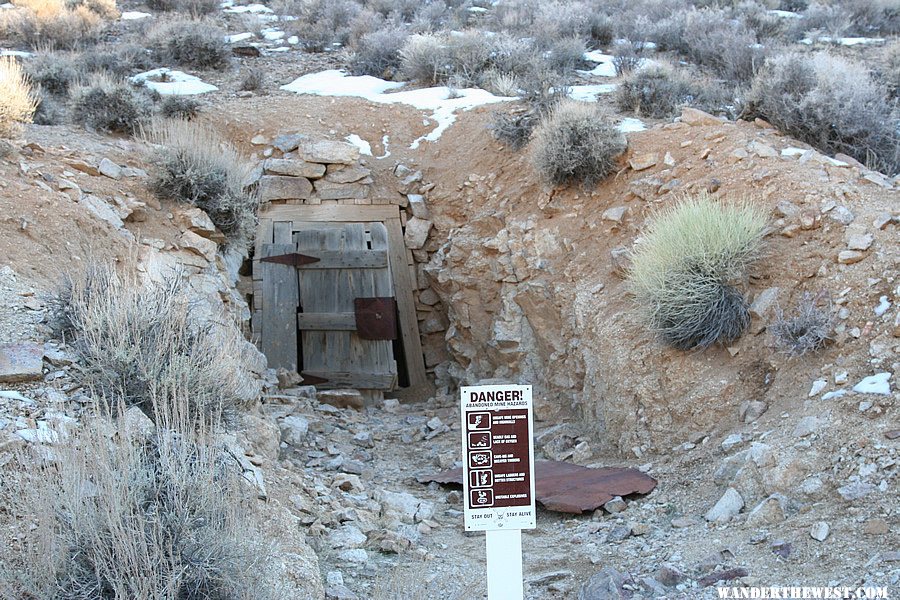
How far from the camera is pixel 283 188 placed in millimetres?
10180

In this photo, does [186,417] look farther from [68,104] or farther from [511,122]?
[68,104]

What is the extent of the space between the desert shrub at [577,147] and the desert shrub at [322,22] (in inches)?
282

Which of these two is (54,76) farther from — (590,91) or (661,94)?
(661,94)

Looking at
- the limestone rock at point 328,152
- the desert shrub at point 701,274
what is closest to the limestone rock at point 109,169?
the limestone rock at point 328,152

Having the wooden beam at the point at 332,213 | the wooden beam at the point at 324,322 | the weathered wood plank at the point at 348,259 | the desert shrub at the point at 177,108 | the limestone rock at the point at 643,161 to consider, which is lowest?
the wooden beam at the point at 324,322

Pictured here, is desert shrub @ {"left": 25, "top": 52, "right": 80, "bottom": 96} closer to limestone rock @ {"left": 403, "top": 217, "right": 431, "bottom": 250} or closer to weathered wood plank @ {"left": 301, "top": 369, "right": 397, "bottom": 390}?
limestone rock @ {"left": 403, "top": 217, "right": 431, "bottom": 250}

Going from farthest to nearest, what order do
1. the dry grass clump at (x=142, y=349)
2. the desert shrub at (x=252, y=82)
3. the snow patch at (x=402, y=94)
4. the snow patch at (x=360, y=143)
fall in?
1. the desert shrub at (x=252, y=82)
2. the snow patch at (x=402, y=94)
3. the snow patch at (x=360, y=143)
4. the dry grass clump at (x=142, y=349)

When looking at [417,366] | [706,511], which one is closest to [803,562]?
[706,511]

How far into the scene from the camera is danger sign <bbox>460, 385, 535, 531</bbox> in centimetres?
367

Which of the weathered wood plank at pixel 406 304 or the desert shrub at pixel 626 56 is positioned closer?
the weathered wood plank at pixel 406 304

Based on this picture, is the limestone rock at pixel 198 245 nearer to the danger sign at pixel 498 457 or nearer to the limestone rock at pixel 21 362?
the limestone rock at pixel 21 362

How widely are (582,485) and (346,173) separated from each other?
18.9 ft

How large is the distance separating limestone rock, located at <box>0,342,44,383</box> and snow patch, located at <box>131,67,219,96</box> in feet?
23.2

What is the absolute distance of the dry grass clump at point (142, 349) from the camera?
16.2 feet
